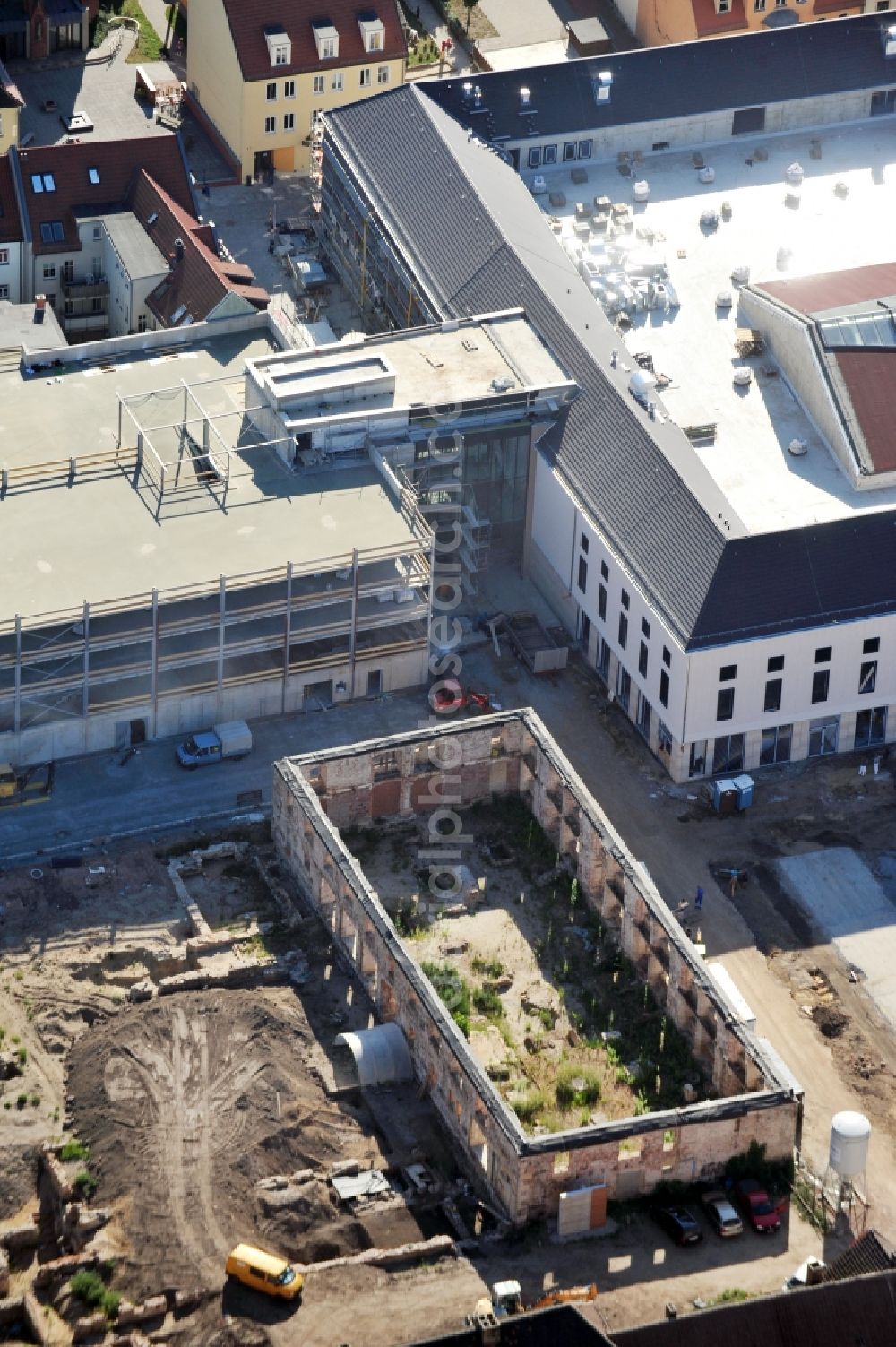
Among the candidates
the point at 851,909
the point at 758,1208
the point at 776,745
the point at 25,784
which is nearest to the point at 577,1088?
the point at 758,1208

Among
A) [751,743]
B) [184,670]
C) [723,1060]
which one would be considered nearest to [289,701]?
[184,670]

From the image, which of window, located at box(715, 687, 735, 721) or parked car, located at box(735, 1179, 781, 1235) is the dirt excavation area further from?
window, located at box(715, 687, 735, 721)

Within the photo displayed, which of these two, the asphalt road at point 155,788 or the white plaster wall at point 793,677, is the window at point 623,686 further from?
the asphalt road at point 155,788

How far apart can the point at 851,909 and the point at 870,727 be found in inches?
652

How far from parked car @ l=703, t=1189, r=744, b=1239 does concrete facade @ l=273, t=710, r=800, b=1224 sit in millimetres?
1518

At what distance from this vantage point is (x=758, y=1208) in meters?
→ 162

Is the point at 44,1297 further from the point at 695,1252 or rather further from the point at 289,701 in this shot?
the point at 289,701

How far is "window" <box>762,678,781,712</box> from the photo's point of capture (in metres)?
191

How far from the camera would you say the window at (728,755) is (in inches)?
7603

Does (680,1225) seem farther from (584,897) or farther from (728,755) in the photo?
(728,755)

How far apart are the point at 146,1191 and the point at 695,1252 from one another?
28544mm

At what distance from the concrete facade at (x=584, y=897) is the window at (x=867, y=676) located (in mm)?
21651

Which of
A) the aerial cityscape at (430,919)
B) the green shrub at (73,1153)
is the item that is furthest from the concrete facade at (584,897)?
the green shrub at (73,1153)

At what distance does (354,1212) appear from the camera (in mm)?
160375
